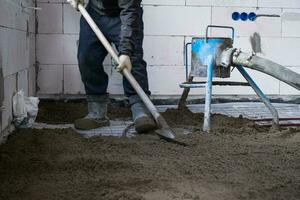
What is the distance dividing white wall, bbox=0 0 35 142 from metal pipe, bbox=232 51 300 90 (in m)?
1.30

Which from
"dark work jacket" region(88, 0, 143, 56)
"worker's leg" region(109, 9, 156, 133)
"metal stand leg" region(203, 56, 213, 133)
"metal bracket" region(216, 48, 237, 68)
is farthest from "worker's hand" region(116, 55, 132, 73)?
"metal bracket" region(216, 48, 237, 68)

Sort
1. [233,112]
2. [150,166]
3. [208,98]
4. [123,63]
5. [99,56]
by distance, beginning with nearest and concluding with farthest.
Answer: [150,166] < [123,63] < [208,98] < [99,56] < [233,112]

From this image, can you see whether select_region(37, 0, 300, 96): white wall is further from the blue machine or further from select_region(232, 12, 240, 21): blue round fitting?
the blue machine

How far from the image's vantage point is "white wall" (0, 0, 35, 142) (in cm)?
210

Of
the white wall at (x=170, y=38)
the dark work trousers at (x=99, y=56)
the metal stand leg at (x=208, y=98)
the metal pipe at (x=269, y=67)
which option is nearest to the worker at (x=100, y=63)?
the dark work trousers at (x=99, y=56)

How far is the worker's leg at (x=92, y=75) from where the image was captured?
2695 millimetres

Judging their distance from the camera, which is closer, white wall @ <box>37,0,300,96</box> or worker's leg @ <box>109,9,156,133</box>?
worker's leg @ <box>109,9,156,133</box>

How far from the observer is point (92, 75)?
274cm

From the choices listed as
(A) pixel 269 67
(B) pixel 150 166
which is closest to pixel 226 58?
(A) pixel 269 67

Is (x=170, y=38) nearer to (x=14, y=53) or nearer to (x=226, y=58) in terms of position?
(x=226, y=58)

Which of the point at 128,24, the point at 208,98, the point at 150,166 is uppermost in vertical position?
the point at 128,24

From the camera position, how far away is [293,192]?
4.98 ft

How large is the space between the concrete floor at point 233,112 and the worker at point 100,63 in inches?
3.8

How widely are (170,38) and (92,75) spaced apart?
1047mm
